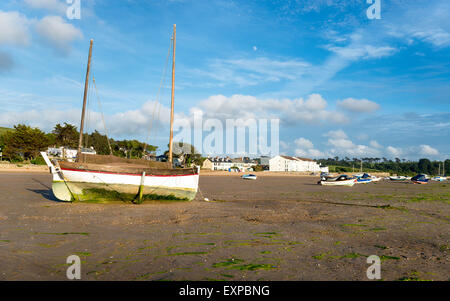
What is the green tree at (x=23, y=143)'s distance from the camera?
59.0 m

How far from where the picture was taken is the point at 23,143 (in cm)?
5944

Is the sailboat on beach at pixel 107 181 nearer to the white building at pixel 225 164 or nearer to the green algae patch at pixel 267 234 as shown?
the green algae patch at pixel 267 234

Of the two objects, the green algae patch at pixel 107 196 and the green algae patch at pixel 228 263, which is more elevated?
the green algae patch at pixel 107 196

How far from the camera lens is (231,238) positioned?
27.4 feet

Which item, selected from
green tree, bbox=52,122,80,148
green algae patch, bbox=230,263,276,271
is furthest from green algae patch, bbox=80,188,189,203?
green tree, bbox=52,122,80,148

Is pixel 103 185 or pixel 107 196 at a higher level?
pixel 103 185

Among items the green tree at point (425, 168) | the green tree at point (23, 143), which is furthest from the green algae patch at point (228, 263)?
the green tree at point (425, 168)

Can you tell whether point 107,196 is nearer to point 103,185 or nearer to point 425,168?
point 103,185

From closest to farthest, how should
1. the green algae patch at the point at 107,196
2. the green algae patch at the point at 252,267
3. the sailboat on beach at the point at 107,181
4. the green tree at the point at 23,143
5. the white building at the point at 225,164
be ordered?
the green algae patch at the point at 252,267
the sailboat on beach at the point at 107,181
the green algae patch at the point at 107,196
the green tree at the point at 23,143
the white building at the point at 225,164

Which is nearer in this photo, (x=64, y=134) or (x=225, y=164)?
(x=64, y=134)

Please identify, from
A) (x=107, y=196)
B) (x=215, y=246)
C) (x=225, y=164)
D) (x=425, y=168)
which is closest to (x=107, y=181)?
(x=107, y=196)

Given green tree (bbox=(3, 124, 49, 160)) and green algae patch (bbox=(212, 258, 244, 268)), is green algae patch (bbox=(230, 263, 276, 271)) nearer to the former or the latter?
green algae patch (bbox=(212, 258, 244, 268))

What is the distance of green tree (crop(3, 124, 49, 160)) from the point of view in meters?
59.0
